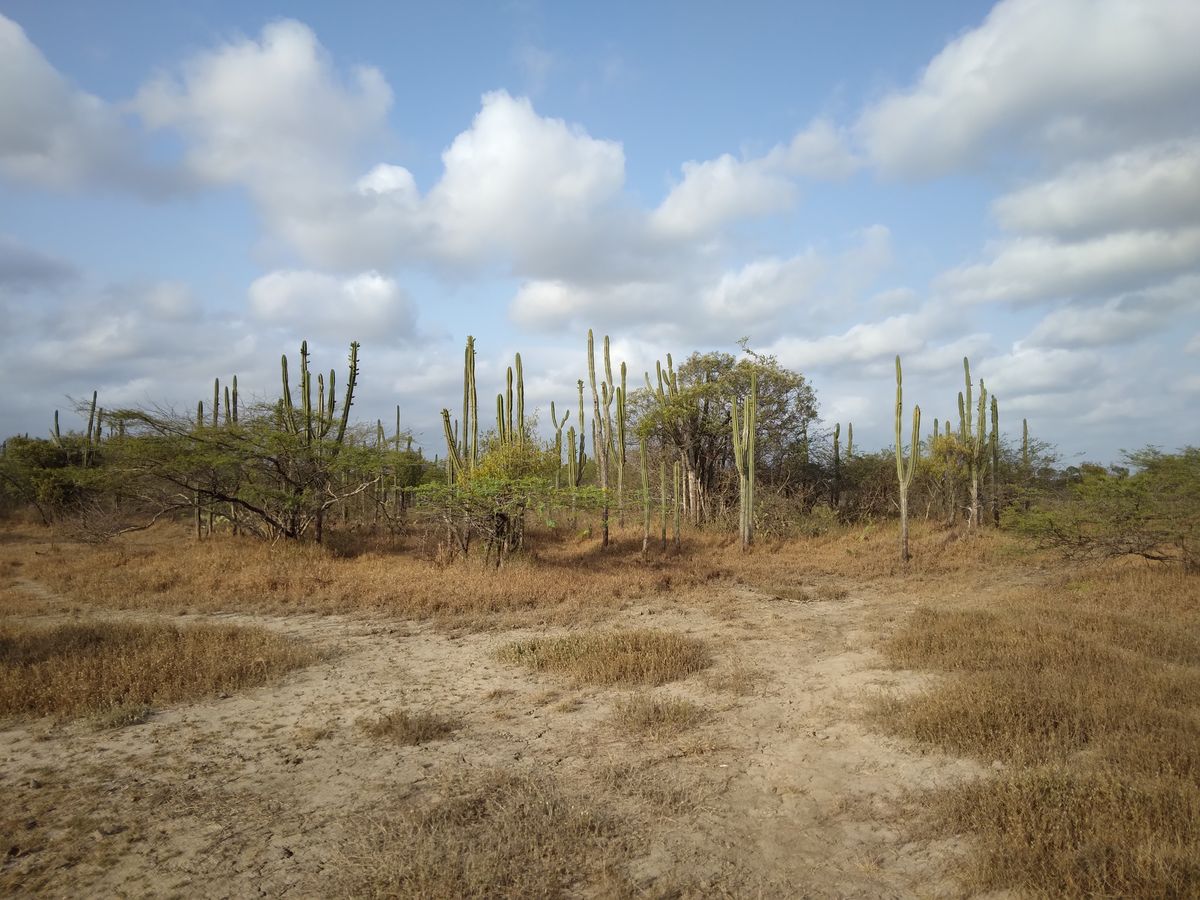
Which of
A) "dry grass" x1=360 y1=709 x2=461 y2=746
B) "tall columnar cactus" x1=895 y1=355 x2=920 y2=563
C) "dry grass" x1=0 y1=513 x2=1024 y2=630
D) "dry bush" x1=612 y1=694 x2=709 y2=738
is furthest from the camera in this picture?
"tall columnar cactus" x1=895 y1=355 x2=920 y2=563

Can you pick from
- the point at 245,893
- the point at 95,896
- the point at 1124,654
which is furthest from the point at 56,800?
the point at 1124,654

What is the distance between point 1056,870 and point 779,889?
1.52m

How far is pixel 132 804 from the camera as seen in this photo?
489 cm

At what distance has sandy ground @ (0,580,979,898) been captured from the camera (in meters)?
4.06

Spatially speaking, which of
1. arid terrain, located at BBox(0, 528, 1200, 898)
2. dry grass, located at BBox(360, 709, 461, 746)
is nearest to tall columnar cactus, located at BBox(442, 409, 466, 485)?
arid terrain, located at BBox(0, 528, 1200, 898)

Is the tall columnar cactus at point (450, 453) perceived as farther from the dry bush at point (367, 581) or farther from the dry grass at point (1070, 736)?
the dry grass at point (1070, 736)

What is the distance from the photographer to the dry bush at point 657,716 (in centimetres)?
634

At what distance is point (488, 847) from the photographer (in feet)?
13.8

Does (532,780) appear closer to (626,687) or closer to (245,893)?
(245,893)

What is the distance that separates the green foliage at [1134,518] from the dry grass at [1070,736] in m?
3.99

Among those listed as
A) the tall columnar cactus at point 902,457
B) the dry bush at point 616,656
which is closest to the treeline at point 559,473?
the tall columnar cactus at point 902,457

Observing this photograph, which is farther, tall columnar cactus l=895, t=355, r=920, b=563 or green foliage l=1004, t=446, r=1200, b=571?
tall columnar cactus l=895, t=355, r=920, b=563

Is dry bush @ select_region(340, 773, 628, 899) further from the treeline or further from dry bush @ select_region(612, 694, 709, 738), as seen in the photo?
the treeline

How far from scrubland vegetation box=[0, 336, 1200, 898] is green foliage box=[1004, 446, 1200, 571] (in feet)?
0.21
